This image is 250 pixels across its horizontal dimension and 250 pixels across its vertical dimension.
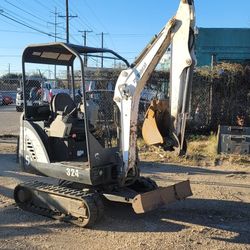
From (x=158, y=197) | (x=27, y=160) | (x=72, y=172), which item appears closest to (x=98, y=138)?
(x=72, y=172)

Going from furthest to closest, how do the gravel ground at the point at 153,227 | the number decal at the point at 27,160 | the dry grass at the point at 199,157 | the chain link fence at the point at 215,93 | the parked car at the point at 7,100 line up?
the parked car at the point at 7,100
the chain link fence at the point at 215,93
the dry grass at the point at 199,157
the number decal at the point at 27,160
the gravel ground at the point at 153,227

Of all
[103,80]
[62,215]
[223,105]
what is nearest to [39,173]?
[62,215]

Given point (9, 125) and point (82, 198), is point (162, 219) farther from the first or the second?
point (9, 125)

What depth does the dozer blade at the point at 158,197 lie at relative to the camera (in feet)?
22.2

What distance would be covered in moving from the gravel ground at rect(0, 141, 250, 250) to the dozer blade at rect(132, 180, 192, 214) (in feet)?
1.12

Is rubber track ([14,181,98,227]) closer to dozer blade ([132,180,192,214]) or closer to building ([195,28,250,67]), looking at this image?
dozer blade ([132,180,192,214])

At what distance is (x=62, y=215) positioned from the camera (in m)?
7.28

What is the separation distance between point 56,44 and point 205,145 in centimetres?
782

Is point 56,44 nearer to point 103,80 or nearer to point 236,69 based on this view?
point 103,80

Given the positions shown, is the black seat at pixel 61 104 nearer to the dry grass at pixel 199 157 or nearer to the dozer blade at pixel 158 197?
the dozer blade at pixel 158 197

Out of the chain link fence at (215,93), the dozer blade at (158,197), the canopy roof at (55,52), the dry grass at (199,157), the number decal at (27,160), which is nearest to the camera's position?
the dozer blade at (158,197)

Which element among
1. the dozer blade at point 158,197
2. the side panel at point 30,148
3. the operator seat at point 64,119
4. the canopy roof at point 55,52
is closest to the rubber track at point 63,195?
the side panel at point 30,148

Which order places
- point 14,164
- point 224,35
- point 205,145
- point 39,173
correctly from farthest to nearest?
point 224,35, point 205,145, point 14,164, point 39,173

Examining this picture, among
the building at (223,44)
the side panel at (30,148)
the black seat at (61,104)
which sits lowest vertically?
the side panel at (30,148)
